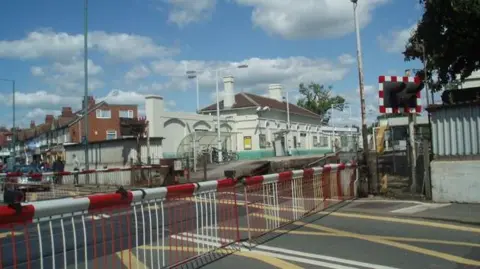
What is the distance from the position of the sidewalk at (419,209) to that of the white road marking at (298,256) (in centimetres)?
401

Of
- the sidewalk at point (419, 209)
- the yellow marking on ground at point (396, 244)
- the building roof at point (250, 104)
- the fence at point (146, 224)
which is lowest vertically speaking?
the yellow marking on ground at point (396, 244)

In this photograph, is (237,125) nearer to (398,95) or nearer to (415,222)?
(398,95)

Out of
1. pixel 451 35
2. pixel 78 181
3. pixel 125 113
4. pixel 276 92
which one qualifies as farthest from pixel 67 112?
pixel 451 35

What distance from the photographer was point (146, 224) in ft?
22.1

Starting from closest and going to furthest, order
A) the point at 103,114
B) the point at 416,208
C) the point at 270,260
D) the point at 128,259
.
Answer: the point at 128,259
the point at 270,260
the point at 416,208
the point at 103,114

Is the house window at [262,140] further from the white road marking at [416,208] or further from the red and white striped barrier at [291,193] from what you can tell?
the white road marking at [416,208]

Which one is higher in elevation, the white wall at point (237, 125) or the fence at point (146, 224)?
the white wall at point (237, 125)

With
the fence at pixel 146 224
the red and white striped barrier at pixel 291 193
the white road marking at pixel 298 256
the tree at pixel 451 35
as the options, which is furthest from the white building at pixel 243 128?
the white road marking at pixel 298 256

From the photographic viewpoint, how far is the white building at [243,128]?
1590 inches

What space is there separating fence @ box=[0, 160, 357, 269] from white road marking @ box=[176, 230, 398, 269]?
29 millimetres

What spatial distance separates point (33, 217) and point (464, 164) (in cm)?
Result: 1048

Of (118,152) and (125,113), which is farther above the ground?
(125,113)

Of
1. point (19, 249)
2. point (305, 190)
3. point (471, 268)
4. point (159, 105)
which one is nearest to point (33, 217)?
point (19, 249)

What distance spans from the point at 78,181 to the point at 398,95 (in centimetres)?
1483
